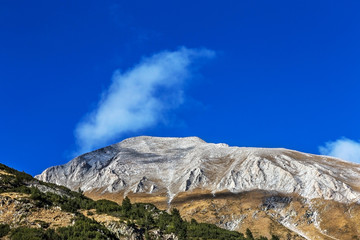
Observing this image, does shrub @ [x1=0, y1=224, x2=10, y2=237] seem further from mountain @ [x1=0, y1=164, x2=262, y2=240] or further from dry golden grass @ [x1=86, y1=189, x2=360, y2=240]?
dry golden grass @ [x1=86, y1=189, x2=360, y2=240]

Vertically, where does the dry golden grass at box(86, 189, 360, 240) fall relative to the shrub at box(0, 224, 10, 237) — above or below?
above

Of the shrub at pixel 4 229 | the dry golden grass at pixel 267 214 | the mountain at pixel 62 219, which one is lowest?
the shrub at pixel 4 229

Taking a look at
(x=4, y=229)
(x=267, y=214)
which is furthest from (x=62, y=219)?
(x=267, y=214)

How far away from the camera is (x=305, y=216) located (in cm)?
16200

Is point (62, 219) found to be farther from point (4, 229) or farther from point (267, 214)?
point (267, 214)

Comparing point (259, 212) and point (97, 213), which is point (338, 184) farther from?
point (97, 213)

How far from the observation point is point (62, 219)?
171ft

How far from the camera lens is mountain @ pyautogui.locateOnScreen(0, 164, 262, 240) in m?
47.1

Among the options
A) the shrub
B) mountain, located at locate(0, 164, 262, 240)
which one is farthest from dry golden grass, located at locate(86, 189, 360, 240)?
the shrub

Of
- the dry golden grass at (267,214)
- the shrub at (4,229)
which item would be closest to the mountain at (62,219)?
the shrub at (4,229)

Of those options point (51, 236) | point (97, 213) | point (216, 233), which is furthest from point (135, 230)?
point (216, 233)

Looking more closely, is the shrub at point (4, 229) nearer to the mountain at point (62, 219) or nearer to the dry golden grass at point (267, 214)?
the mountain at point (62, 219)

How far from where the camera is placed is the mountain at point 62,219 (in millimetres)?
Answer: 47144

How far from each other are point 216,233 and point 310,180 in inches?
4865
